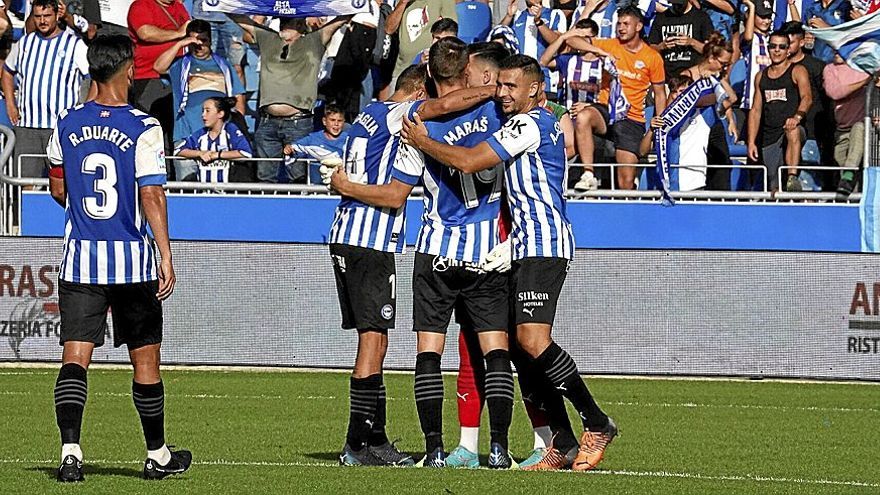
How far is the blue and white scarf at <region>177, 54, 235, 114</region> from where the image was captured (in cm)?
1728

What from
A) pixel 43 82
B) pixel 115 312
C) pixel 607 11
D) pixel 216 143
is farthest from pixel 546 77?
pixel 115 312

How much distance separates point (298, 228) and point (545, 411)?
801 centimetres

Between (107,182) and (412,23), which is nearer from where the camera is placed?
(107,182)

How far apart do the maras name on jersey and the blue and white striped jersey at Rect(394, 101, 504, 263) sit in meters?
1.71

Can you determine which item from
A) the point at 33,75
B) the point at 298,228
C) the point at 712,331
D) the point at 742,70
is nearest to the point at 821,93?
the point at 742,70

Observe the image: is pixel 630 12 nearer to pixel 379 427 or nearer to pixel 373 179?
pixel 373 179

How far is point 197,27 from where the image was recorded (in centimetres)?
1708

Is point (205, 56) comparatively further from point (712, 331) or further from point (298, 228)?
point (712, 331)

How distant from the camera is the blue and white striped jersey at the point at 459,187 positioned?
8.52 m

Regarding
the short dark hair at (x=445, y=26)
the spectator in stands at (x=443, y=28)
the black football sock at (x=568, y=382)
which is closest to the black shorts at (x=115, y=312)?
the black football sock at (x=568, y=382)

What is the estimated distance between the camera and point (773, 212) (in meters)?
16.0

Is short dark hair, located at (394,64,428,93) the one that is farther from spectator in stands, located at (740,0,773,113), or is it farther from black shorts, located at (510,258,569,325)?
spectator in stands, located at (740,0,773,113)

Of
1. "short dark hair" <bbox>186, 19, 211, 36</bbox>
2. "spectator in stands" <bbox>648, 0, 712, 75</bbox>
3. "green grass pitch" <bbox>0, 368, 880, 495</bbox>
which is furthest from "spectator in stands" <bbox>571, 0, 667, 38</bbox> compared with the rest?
"green grass pitch" <bbox>0, 368, 880, 495</bbox>

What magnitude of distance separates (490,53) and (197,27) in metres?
9.10
